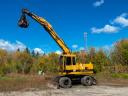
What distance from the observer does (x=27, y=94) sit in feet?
82.1

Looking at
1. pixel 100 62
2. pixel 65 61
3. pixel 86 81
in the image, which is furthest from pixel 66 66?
pixel 100 62

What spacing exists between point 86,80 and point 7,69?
41.0 metres

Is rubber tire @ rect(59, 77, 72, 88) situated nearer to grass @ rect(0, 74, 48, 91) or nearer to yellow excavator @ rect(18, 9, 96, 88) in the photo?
yellow excavator @ rect(18, 9, 96, 88)

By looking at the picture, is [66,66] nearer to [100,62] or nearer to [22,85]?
[22,85]

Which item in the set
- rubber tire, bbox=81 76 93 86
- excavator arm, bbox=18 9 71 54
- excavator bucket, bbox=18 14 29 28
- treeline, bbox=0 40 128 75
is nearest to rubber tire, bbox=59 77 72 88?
rubber tire, bbox=81 76 93 86

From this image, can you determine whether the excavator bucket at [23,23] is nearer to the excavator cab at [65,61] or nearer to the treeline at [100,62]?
the excavator cab at [65,61]

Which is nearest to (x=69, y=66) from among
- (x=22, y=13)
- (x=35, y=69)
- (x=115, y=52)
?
(x=22, y=13)

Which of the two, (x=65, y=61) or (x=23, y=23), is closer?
(x=23, y=23)

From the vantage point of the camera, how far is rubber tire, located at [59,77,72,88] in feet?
104

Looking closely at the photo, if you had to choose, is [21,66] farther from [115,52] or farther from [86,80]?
[86,80]

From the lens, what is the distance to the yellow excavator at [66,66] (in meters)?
31.9

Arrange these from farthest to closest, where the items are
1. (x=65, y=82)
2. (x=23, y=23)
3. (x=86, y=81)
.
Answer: (x=86, y=81) → (x=65, y=82) → (x=23, y=23)

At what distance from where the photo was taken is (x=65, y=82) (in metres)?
31.9

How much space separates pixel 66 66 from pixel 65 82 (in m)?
1.53
